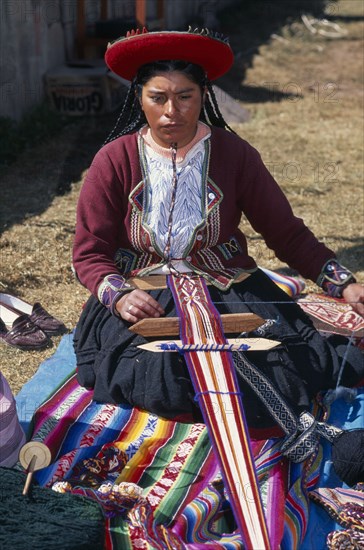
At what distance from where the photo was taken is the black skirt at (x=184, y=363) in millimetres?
3393

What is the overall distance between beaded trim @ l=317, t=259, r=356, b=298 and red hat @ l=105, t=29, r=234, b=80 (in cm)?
95

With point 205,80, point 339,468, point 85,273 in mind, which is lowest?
point 339,468

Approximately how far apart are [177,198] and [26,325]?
4.54 feet

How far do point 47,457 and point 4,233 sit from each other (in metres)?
3.48

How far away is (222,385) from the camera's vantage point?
321cm

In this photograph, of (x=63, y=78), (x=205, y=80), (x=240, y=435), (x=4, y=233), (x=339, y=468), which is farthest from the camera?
(x=63, y=78)

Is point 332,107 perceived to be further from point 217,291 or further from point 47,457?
point 47,457

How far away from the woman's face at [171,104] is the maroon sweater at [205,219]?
0.55ft

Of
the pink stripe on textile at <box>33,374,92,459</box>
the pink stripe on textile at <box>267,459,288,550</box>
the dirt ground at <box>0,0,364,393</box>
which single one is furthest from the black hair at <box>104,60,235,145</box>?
the pink stripe on textile at <box>267,459,288,550</box>

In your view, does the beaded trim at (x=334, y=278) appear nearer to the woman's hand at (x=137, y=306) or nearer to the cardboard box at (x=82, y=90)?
the woman's hand at (x=137, y=306)

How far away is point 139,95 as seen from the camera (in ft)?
11.6

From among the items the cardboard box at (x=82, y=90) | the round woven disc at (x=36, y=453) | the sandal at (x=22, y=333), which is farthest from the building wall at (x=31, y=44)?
the round woven disc at (x=36, y=453)

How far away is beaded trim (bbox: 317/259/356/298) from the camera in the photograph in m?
3.60

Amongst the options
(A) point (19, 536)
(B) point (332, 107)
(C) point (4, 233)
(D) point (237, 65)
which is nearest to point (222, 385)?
(A) point (19, 536)
